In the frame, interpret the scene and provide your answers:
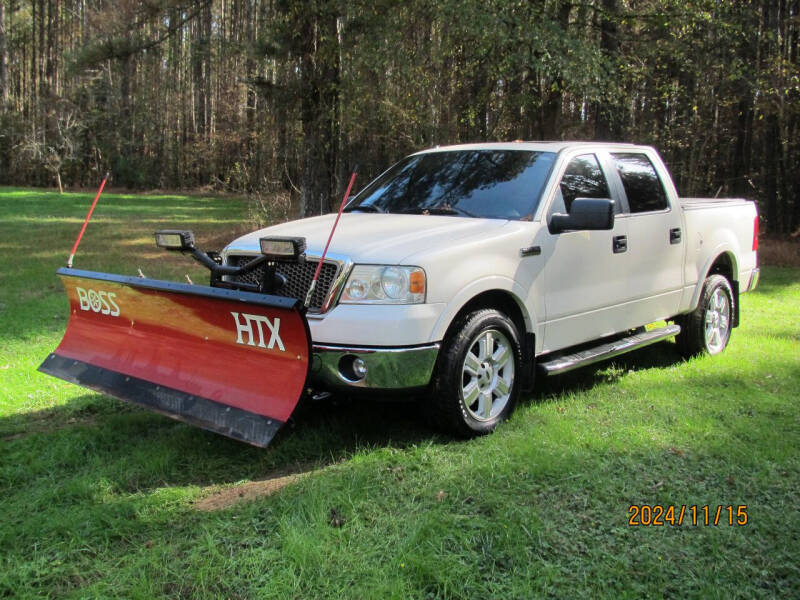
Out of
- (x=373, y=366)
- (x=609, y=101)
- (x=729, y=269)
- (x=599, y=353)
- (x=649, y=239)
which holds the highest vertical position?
(x=609, y=101)

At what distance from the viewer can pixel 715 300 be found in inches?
272

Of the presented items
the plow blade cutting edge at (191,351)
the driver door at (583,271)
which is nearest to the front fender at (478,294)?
the driver door at (583,271)

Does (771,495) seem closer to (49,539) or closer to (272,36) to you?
(49,539)

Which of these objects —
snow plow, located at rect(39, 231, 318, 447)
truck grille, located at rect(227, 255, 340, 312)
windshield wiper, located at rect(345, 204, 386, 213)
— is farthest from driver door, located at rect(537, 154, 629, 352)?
snow plow, located at rect(39, 231, 318, 447)

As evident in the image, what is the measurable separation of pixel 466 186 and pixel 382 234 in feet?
3.69

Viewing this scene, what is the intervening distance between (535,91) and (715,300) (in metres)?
8.01

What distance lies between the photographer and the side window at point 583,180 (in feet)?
17.6

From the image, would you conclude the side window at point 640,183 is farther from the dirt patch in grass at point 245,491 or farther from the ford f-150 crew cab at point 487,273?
the dirt patch in grass at point 245,491

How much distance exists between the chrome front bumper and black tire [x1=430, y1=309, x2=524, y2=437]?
0.21 metres

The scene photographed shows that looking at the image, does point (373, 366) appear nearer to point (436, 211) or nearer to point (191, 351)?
point (191, 351)

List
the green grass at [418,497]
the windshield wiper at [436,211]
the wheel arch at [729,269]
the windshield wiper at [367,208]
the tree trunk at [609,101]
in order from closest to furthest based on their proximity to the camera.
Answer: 1. the green grass at [418,497]
2. the windshield wiper at [436,211]
3. the windshield wiper at [367,208]
4. the wheel arch at [729,269]
5. the tree trunk at [609,101]

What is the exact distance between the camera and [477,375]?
14.9 feet

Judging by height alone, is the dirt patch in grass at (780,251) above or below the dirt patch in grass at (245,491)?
above

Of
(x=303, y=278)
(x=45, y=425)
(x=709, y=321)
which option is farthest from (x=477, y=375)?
(x=709, y=321)
